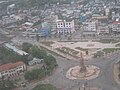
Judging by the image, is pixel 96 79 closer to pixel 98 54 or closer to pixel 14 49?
pixel 98 54

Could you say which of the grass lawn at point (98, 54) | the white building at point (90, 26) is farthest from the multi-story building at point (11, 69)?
the white building at point (90, 26)

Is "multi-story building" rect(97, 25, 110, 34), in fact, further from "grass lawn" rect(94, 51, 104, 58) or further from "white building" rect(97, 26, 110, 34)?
"grass lawn" rect(94, 51, 104, 58)

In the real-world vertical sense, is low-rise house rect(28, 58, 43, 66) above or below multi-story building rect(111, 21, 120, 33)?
below

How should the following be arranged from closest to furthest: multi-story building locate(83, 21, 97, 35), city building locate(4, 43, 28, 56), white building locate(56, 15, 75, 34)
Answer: city building locate(4, 43, 28, 56) < multi-story building locate(83, 21, 97, 35) < white building locate(56, 15, 75, 34)

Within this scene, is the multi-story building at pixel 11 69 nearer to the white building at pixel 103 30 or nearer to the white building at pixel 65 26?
the white building at pixel 65 26

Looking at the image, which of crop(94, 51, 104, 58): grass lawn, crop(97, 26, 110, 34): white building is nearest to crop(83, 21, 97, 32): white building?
crop(97, 26, 110, 34): white building

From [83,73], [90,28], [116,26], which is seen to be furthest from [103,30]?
[83,73]

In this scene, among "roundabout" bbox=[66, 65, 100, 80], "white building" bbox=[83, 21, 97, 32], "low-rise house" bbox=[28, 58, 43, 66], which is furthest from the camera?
"white building" bbox=[83, 21, 97, 32]
